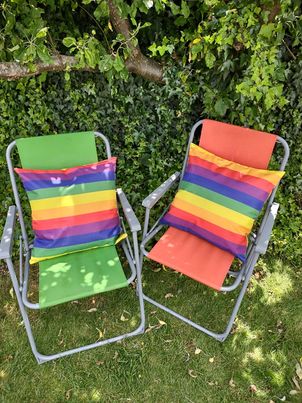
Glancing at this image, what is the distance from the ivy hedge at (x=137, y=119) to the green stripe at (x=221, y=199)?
508mm

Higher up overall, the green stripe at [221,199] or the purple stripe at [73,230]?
the green stripe at [221,199]

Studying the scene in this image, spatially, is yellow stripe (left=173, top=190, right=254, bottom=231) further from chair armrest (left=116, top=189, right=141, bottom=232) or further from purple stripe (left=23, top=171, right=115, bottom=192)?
purple stripe (left=23, top=171, right=115, bottom=192)

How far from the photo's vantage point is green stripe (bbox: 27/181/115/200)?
7.63ft

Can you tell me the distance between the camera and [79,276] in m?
2.27

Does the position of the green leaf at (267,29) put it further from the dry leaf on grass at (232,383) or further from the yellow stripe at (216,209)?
the dry leaf on grass at (232,383)

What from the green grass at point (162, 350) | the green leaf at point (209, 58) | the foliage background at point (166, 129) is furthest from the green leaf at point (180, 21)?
the green grass at point (162, 350)

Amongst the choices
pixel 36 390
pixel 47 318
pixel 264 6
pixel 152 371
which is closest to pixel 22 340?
pixel 47 318

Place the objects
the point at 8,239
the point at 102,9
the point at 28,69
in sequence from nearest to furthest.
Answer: the point at 8,239 < the point at 102,9 < the point at 28,69

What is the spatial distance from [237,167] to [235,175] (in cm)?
6

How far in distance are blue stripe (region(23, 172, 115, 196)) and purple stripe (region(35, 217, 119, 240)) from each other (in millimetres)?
285

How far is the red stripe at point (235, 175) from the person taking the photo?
93.3 inches

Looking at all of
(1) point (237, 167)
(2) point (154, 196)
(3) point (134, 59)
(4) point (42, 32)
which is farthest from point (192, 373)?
(4) point (42, 32)

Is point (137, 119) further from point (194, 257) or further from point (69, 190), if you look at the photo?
point (194, 257)

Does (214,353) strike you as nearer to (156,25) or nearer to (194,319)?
(194,319)
